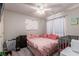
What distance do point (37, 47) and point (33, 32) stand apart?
174 millimetres

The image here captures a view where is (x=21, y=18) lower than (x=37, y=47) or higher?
higher

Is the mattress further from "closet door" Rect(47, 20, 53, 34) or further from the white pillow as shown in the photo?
"closet door" Rect(47, 20, 53, 34)

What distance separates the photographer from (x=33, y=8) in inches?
49.8

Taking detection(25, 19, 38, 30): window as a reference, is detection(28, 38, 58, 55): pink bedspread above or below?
below

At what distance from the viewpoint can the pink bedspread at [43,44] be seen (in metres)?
1.22

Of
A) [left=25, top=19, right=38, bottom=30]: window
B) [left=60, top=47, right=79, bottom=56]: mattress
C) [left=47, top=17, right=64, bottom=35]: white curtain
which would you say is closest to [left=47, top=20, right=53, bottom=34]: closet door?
[left=47, top=17, right=64, bottom=35]: white curtain

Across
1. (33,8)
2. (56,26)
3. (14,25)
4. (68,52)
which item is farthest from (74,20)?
(14,25)

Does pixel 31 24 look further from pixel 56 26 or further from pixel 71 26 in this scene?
pixel 71 26

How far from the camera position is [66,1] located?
48.6 inches

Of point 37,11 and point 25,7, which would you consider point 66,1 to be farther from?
point 25,7

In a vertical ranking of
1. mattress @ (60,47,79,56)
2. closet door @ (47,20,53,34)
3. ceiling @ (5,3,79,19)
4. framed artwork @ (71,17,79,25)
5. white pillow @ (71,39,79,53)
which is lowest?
mattress @ (60,47,79,56)

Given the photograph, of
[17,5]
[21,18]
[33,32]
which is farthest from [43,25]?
[17,5]

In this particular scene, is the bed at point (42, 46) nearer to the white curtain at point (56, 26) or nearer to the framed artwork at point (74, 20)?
the white curtain at point (56, 26)

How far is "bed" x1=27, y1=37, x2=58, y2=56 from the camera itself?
122 centimetres
